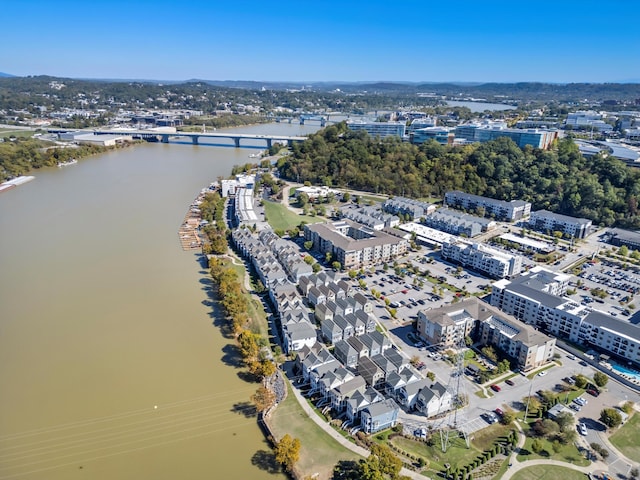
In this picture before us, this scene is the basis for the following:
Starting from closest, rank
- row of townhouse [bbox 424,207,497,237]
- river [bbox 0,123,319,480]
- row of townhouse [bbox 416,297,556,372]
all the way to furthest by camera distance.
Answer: river [bbox 0,123,319,480] → row of townhouse [bbox 416,297,556,372] → row of townhouse [bbox 424,207,497,237]

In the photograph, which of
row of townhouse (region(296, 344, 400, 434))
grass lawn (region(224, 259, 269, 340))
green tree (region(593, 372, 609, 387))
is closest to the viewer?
row of townhouse (region(296, 344, 400, 434))

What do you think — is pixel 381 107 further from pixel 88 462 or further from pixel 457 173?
pixel 88 462

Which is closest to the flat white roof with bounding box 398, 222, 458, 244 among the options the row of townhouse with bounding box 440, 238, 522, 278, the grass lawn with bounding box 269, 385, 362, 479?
the row of townhouse with bounding box 440, 238, 522, 278

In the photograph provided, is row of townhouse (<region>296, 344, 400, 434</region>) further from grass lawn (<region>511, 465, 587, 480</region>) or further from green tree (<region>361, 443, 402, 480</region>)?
grass lawn (<region>511, 465, 587, 480</region>)

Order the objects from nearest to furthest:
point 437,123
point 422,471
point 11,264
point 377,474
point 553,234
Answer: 1. point 377,474
2. point 422,471
3. point 11,264
4. point 553,234
5. point 437,123

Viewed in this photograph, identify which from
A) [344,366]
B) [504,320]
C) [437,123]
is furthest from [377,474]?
[437,123]

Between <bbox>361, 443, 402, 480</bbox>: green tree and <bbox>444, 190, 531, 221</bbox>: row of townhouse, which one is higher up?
<bbox>444, 190, 531, 221</bbox>: row of townhouse

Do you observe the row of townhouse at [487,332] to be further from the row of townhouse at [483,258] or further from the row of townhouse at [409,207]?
the row of townhouse at [409,207]

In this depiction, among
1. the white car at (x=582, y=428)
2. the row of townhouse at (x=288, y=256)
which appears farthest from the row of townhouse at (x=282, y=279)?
the white car at (x=582, y=428)
